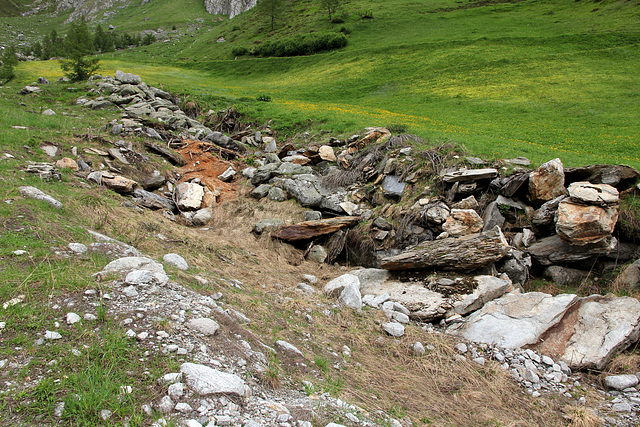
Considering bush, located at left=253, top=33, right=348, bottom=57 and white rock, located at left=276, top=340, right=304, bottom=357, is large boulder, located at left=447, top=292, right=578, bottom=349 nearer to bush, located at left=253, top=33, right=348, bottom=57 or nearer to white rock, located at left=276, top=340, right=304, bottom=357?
white rock, located at left=276, top=340, right=304, bottom=357

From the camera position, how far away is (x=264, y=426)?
10.8 ft

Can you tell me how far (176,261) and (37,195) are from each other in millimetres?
3905

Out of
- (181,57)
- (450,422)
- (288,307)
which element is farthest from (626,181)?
(181,57)

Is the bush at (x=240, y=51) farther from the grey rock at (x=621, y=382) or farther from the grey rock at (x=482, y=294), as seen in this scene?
the grey rock at (x=621, y=382)

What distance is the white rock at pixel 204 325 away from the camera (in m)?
4.52

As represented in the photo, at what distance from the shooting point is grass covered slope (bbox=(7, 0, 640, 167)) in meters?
20.3

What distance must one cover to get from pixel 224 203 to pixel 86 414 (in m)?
11.2

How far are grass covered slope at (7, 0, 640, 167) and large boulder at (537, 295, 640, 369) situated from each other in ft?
24.4

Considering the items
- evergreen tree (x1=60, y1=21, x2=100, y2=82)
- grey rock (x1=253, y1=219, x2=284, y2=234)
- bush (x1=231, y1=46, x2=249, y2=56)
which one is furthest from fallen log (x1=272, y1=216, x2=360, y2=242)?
bush (x1=231, y1=46, x2=249, y2=56)

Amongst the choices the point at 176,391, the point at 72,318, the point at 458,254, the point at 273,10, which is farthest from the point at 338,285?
the point at 273,10

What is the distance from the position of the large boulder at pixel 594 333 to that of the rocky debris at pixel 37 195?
10.9 metres

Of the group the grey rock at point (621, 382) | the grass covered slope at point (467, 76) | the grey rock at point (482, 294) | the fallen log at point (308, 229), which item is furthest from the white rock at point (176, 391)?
the grass covered slope at point (467, 76)

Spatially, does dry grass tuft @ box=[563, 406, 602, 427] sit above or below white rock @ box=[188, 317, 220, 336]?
below

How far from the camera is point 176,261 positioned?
7082 mm
